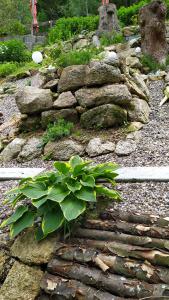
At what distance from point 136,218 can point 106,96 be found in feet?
9.57

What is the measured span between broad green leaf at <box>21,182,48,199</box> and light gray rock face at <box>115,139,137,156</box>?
1984 millimetres

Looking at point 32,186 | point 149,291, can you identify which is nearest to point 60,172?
point 32,186

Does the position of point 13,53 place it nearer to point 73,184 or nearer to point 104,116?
point 104,116

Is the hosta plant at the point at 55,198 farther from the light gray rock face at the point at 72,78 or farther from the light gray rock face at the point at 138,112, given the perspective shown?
the light gray rock face at the point at 72,78

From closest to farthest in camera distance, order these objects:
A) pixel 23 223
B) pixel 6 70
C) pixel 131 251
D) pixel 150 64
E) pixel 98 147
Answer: pixel 131 251
pixel 23 223
pixel 98 147
pixel 150 64
pixel 6 70

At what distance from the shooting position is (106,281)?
2877 mm

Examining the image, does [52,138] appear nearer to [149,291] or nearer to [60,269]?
[60,269]

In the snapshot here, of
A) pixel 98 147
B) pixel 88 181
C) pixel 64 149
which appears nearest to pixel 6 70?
pixel 64 149

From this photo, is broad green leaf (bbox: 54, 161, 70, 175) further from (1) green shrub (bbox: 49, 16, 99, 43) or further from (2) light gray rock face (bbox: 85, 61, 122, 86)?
(1) green shrub (bbox: 49, 16, 99, 43)

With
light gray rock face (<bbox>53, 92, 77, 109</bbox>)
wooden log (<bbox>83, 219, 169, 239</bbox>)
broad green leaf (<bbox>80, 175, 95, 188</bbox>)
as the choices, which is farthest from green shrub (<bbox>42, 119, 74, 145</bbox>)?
wooden log (<bbox>83, 219, 169, 239</bbox>)

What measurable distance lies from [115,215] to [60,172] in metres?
0.64

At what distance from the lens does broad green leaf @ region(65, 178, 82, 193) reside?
128 inches

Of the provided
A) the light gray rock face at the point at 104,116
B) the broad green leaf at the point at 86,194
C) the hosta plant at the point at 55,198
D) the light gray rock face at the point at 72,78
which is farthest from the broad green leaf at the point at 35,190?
the light gray rock face at the point at 72,78

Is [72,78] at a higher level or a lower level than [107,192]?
higher
